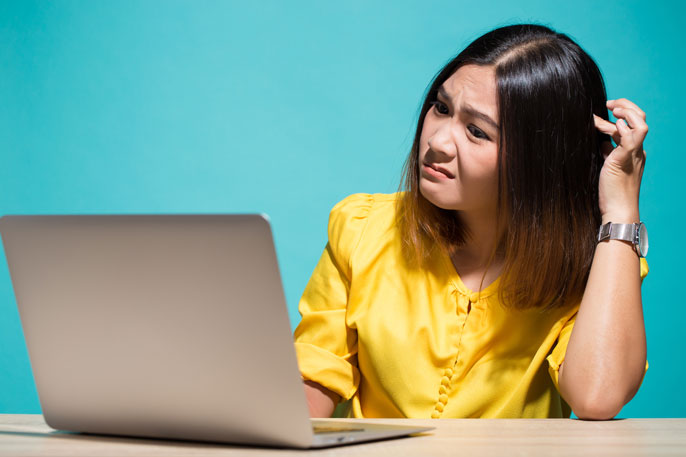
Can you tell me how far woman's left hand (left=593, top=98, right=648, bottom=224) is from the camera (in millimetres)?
1273

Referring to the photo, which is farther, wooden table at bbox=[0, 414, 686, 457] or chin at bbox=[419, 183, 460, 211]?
chin at bbox=[419, 183, 460, 211]

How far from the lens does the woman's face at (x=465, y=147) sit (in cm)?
127

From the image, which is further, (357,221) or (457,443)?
(357,221)

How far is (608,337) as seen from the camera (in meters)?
1.17

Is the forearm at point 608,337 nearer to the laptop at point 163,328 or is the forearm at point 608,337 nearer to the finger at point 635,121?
the finger at point 635,121

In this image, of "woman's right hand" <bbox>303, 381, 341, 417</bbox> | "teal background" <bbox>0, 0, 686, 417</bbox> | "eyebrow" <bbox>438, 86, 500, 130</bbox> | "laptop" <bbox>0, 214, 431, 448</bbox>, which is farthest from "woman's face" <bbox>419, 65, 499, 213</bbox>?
"teal background" <bbox>0, 0, 686, 417</bbox>

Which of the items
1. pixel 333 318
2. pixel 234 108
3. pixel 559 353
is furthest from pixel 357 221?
pixel 234 108

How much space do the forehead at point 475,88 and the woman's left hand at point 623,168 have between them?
0.19m

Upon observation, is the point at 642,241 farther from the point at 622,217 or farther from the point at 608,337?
the point at 608,337

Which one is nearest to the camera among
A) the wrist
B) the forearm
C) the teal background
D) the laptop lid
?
the laptop lid

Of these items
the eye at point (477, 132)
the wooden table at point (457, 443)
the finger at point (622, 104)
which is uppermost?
the finger at point (622, 104)

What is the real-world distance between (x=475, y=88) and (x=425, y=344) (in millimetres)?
419

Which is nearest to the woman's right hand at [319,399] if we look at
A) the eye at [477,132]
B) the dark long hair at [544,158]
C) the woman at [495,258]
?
the woman at [495,258]

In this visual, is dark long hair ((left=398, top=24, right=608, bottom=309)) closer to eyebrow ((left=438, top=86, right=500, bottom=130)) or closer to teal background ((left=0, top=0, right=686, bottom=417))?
eyebrow ((left=438, top=86, right=500, bottom=130))
